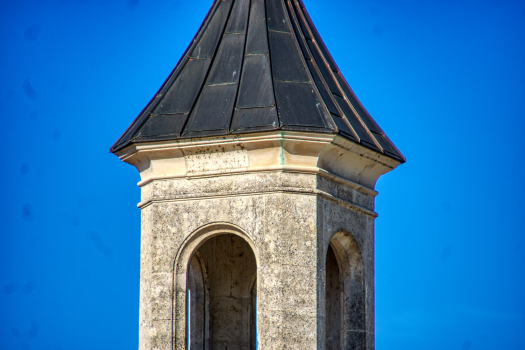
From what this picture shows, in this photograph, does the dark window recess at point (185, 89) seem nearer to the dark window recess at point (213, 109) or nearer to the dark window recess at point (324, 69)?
the dark window recess at point (213, 109)

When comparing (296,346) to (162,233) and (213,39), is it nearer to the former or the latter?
(162,233)

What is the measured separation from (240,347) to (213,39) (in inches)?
193

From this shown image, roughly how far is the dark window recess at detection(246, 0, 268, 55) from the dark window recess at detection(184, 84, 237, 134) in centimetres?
73

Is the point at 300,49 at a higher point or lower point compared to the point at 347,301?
higher

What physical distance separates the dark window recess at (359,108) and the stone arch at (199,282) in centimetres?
260

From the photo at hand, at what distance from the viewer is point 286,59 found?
19.0 metres

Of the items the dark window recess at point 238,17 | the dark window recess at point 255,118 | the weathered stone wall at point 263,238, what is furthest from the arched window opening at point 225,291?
the dark window recess at point 238,17

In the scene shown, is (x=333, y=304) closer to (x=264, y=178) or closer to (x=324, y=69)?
(x=264, y=178)

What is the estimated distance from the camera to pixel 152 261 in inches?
741

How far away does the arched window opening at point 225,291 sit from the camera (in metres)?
20.3

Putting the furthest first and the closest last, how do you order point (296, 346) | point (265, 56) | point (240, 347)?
1. point (240, 347)
2. point (265, 56)
3. point (296, 346)

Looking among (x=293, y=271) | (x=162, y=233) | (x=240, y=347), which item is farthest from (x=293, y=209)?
A: (x=240, y=347)

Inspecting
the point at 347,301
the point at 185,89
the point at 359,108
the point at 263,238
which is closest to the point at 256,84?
the point at 185,89

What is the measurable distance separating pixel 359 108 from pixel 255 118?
2.32 m
